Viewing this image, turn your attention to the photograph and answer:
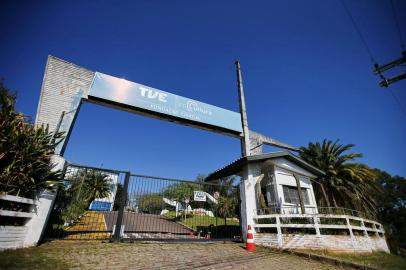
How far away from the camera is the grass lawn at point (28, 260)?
3943 mm

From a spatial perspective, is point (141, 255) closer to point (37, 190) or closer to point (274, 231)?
point (37, 190)

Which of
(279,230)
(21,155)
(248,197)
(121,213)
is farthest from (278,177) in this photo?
(21,155)

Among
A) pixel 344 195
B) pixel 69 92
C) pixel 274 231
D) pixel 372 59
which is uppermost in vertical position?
pixel 372 59

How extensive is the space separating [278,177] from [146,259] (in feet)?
29.2

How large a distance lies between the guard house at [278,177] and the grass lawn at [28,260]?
810 cm

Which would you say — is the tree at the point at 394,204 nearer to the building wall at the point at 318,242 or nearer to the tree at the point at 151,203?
the building wall at the point at 318,242

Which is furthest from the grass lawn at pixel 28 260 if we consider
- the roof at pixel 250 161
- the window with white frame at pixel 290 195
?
the window with white frame at pixel 290 195

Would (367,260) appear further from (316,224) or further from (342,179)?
(342,179)

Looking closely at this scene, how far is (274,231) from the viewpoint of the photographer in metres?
9.09

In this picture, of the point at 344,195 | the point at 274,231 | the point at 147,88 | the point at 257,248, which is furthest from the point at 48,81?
the point at 344,195

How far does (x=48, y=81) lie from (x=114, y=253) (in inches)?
272

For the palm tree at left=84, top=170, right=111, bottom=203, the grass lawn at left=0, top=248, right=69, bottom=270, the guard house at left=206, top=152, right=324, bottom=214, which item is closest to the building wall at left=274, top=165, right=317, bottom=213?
the guard house at left=206, top=152, right=324, bottom=214

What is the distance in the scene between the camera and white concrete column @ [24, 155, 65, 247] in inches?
219

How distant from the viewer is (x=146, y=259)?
521cm
